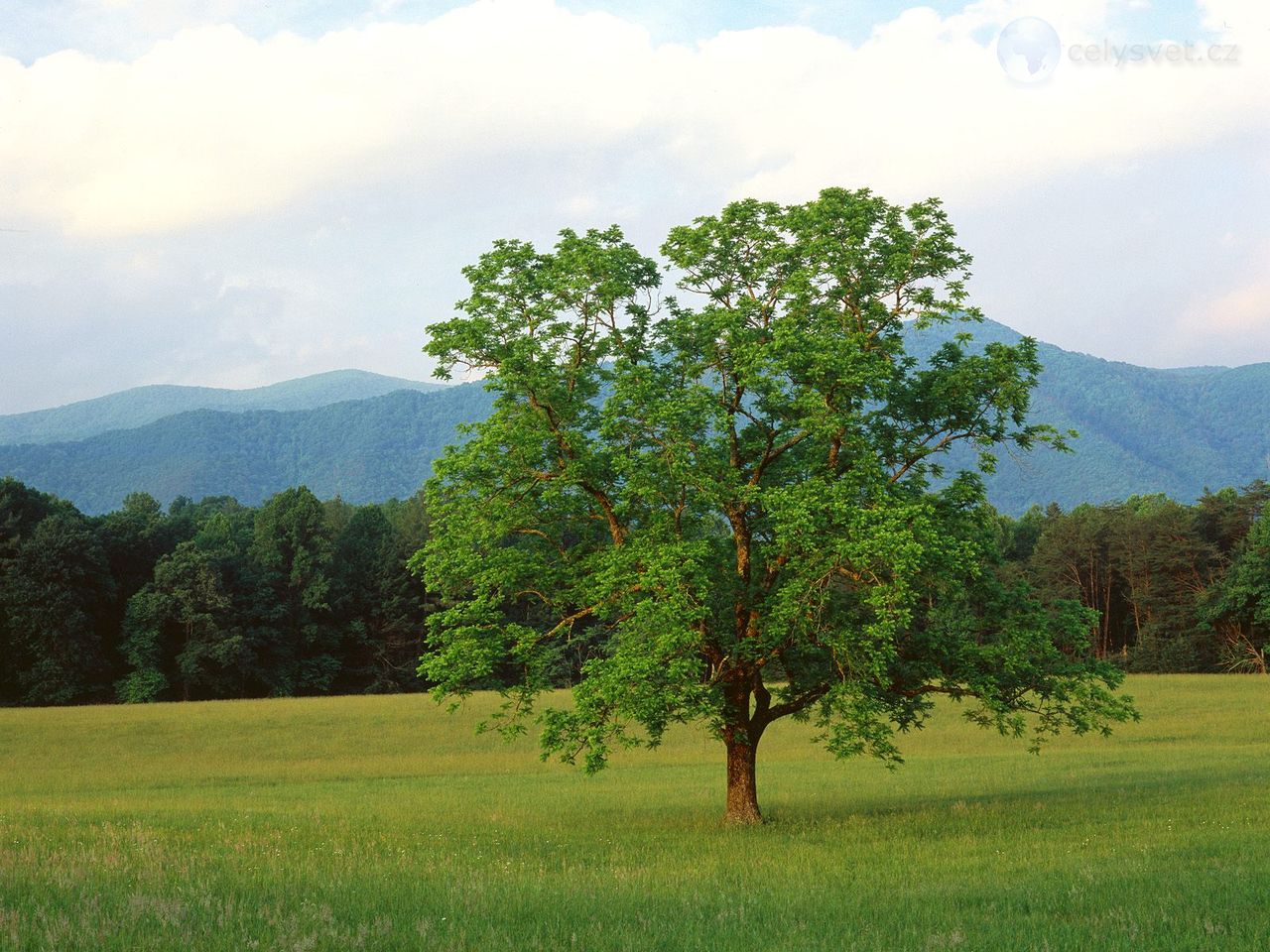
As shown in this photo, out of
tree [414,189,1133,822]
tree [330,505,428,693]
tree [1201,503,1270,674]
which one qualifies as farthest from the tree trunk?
tree [1201,503,1270,674]

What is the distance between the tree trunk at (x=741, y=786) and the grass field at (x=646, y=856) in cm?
56

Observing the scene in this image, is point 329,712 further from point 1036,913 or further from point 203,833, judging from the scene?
point 1036,913

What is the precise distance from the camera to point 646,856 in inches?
792

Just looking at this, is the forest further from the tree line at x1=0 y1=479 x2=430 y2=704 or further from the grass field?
the grass field

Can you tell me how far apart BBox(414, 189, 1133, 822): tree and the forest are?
53185 millimetres

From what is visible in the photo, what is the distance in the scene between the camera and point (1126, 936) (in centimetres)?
1185

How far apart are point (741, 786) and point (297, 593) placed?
82.1 meters

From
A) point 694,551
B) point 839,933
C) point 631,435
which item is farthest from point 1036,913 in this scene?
point 631,435

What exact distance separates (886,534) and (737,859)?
6.23 meters

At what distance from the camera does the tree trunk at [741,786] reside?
987 inches

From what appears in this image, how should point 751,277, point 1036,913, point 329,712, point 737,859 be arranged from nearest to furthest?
point 1036,913, point 737,859, point 751,277, point 329,712

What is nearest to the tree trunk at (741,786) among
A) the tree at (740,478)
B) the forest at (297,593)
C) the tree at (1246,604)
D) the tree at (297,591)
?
the tree at (740,478)

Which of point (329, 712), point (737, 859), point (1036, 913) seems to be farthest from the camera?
point (329, 712)

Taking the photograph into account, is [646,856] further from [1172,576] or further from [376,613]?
[1172,576]
